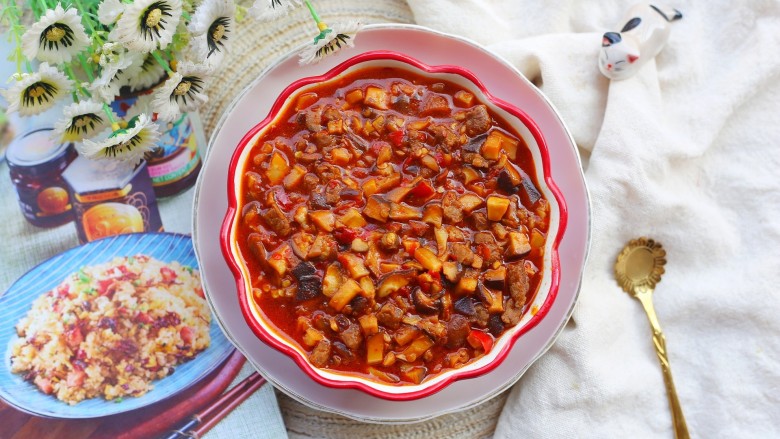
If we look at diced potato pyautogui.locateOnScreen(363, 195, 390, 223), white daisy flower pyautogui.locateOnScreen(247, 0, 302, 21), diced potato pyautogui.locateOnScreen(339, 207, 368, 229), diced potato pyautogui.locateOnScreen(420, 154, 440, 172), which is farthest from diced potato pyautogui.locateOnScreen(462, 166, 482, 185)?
white daisy flower pyautogui.locateOnScreen(247, 0, 302, 21)

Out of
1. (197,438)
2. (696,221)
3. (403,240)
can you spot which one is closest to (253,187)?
(403,240)

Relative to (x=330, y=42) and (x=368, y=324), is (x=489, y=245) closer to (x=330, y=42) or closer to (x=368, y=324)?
(x=368, y=324)

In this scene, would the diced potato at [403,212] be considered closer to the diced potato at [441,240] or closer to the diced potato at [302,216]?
the diced potato at [441,240]

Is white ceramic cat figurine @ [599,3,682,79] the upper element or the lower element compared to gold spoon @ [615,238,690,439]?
upper

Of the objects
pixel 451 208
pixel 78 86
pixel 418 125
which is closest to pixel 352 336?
pixel 451 208

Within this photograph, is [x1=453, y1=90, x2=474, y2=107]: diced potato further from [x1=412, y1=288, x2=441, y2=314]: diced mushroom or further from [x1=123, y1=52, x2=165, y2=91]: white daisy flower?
[x1=123, y1=52, x2=165, y2=91]: white daisy flower

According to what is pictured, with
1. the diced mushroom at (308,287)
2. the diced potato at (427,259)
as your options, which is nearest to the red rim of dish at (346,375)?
the diced mushroom at (308,287)

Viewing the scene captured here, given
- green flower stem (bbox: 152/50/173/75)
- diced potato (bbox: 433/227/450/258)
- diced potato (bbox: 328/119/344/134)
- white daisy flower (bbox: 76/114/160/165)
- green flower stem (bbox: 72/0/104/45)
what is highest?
green flower stem (bbox: 72/0/104/45)
